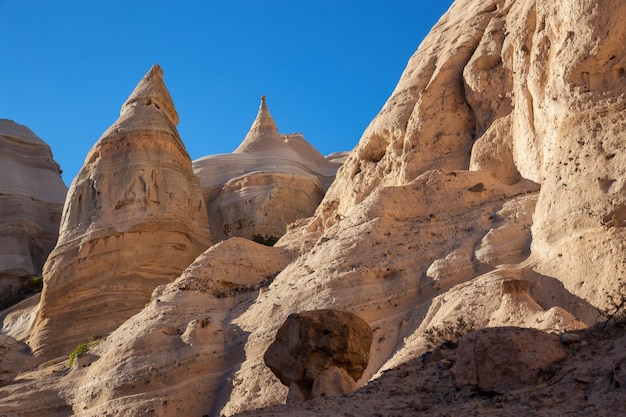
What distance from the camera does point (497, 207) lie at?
17.5m

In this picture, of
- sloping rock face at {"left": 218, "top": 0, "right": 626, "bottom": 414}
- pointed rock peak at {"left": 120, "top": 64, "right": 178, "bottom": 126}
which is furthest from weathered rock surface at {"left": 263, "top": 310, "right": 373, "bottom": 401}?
pointed rock peak at {"left": 120, "top": 64, "right": 178, "bottom": 126}

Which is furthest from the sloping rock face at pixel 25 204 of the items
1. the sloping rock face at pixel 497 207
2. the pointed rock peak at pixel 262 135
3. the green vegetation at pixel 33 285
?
the sloping rock face at pixel 497 207

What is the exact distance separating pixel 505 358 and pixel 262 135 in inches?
1711

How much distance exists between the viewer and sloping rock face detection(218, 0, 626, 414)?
13844mm

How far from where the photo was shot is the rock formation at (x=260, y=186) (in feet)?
132

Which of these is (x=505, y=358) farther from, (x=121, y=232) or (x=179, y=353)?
(x=121, y=232)

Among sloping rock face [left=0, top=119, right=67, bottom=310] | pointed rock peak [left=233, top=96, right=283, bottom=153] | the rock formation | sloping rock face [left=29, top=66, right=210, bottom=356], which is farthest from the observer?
pointed rock peak [left=233, top=96, right=283, bottom=153]

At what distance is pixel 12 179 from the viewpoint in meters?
47.1

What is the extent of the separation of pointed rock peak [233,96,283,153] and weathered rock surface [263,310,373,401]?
127 ft

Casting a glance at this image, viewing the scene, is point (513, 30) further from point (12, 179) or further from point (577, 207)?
point (12, 179)

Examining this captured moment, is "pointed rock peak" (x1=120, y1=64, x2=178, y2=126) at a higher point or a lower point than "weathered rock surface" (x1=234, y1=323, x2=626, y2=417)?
higher

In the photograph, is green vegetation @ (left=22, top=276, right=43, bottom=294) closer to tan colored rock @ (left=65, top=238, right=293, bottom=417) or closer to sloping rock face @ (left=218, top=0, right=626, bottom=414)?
tan colored rock @ (left=65, top=238, right=293, bottom=417)

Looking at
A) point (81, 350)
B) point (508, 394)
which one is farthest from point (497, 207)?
point (81, 350)

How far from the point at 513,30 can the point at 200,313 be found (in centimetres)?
981
